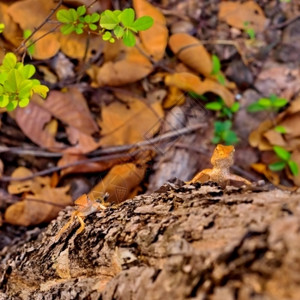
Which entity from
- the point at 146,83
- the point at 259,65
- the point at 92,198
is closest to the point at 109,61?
the point at 146,83

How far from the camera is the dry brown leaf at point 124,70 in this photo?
261 centimetres

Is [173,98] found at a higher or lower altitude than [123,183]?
lower

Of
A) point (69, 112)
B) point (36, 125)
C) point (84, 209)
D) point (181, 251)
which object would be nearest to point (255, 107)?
point (69, 112)

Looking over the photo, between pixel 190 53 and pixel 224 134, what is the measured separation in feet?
1.81

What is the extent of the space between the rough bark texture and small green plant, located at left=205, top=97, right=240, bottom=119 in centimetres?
148

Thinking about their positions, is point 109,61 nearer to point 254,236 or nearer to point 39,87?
point 39,87

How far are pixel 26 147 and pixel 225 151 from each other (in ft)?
4.63

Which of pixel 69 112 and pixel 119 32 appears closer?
pixel 119 32

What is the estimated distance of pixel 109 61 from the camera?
267 centimetres

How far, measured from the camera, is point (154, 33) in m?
2.62

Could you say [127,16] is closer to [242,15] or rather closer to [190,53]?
[190,53]

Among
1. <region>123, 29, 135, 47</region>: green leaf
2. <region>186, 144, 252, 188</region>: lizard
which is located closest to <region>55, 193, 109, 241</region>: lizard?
<region>186, 144, 252, 188</region>: lizard

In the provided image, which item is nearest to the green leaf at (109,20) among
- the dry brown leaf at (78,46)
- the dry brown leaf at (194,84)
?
the dry brown leaf at (78,46)

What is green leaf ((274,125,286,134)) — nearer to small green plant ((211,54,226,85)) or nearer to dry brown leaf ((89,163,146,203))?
small green plant ((211,54,226,85))
